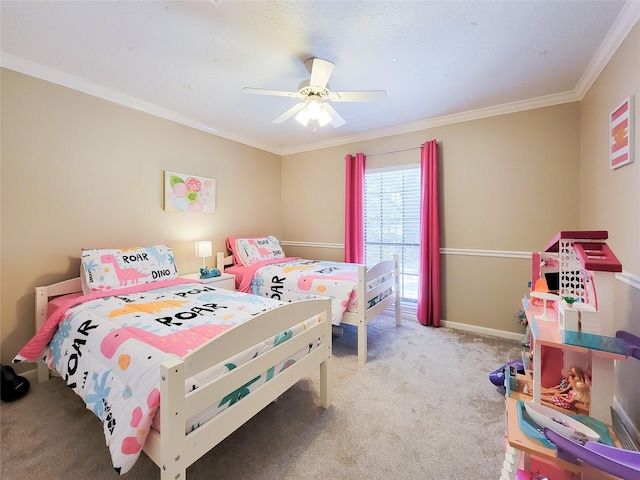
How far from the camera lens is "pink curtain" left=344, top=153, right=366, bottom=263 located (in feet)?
12.5

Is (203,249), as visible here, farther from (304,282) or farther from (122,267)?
(304,282)

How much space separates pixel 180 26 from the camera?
1.78 metres

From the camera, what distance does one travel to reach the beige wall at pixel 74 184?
6.92ft

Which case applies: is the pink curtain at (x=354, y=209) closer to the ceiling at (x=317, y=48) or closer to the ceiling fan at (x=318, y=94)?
the ceiling at (x=317, y=48)

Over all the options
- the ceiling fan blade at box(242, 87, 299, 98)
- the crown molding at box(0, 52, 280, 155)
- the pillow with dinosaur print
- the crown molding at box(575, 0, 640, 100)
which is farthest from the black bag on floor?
the crown molding at box(575, 0, 640, 100)

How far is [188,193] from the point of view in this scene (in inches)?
129

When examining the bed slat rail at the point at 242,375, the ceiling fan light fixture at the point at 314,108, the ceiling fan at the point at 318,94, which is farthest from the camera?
the ceiling fan light fixture at the point at 314,108

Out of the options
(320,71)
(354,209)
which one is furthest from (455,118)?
(320,71)

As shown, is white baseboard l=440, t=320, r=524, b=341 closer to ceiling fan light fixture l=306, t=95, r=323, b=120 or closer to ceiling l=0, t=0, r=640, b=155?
ceiling l=0, t=0, r=640, b=155

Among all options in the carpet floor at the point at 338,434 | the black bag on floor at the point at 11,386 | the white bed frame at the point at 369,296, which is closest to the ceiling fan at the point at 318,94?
the white bed frame at the point at 369,296

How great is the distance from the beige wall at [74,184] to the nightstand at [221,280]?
263mm

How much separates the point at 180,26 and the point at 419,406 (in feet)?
9.91

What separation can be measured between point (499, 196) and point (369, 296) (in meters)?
1.89

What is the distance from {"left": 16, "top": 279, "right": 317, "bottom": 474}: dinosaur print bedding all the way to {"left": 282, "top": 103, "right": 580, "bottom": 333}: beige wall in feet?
7.68
